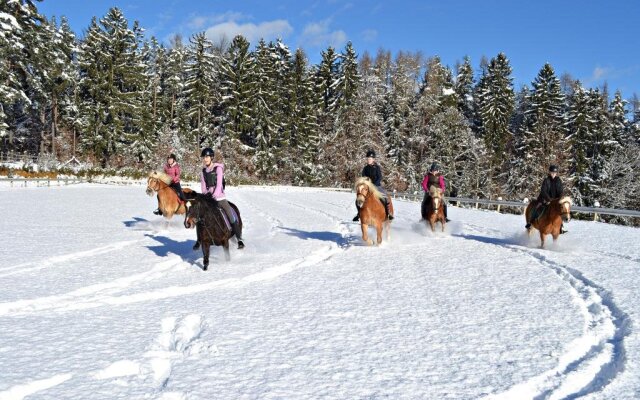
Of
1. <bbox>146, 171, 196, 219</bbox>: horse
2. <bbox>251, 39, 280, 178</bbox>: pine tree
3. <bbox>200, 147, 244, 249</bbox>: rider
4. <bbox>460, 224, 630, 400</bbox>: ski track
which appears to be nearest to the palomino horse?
<bbox>200, 147, 244, 249</bbox>: rider

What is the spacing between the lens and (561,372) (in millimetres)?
4051

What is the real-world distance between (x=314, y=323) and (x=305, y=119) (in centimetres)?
5662

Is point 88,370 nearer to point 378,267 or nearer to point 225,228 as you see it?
point 225,228

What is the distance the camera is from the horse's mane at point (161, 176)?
44.1 ft

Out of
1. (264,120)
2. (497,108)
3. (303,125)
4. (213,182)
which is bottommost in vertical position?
(213,182)

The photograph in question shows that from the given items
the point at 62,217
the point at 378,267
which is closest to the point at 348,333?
the point at 378,267

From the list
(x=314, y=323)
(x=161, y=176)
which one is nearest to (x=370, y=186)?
(x=161, y=176)

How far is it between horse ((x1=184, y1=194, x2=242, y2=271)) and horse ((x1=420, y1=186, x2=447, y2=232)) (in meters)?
6.78

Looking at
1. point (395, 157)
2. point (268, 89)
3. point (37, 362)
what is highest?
point (268, 89)

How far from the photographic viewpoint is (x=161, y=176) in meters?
13.5

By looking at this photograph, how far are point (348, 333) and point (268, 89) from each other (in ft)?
193

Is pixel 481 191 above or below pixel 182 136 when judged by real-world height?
below

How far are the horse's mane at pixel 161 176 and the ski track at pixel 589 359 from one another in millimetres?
10787

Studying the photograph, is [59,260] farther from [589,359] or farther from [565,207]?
[565,207]
